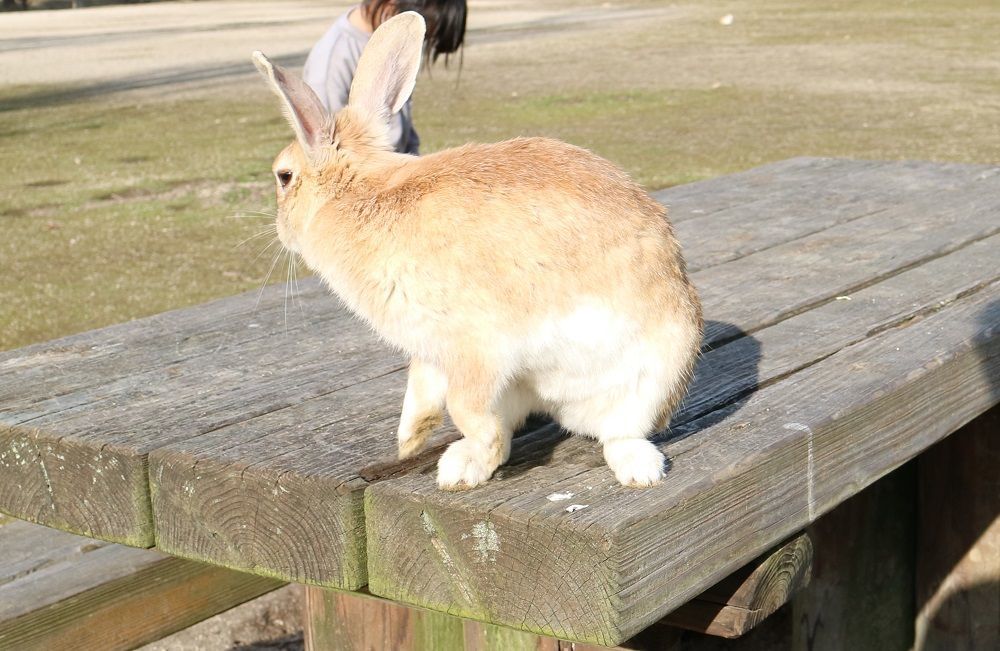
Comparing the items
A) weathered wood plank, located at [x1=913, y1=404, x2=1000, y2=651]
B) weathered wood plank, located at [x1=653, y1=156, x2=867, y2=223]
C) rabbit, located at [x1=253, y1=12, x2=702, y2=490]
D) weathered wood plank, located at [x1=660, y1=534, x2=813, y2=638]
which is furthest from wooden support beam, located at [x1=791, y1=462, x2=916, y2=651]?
rabbit, located at [x1=253, y1=12, x2=702, y2=490]

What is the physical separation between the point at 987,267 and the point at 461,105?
37.1 feet

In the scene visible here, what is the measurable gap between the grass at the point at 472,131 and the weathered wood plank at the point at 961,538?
2.85 meters

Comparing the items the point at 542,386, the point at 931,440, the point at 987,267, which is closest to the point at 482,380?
the point at 542,386

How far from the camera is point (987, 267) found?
10.8 ft

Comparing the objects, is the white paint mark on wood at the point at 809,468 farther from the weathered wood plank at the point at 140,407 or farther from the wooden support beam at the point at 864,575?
the wooden support beam at the point at 864,575

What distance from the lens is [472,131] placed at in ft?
40.0

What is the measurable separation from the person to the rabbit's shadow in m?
2.52

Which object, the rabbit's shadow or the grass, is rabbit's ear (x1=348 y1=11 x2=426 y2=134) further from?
the grass

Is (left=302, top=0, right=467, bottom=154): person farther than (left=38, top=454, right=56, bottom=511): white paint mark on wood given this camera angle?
Yes

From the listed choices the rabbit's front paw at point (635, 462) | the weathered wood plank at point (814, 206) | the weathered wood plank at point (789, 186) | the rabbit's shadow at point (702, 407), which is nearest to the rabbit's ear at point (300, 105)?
the rabbit's shadow at point (702, 407)

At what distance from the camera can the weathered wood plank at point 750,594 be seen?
2.12m

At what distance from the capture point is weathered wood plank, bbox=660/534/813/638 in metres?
2.12

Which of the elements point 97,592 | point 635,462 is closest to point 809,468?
point 635,462

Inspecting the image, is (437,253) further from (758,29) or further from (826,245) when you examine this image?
(758,29)
